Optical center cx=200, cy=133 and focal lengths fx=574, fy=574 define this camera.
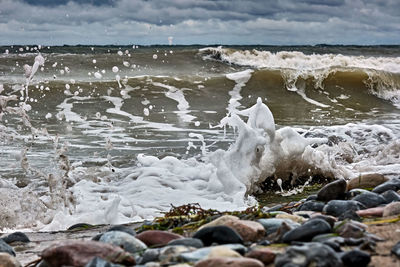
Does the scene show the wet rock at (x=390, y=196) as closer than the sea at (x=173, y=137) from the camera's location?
Yes

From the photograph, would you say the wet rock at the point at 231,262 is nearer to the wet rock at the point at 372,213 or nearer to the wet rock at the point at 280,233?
the wet rock at the point at 280,233

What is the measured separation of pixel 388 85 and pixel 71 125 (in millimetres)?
10131

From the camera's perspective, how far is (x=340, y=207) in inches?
128

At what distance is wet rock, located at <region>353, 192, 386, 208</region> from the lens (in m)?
3.42

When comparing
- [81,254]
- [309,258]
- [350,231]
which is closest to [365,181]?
[350,231]

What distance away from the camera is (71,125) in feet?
31.5

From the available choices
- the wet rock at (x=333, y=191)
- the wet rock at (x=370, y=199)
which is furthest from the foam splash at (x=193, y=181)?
the wet rock at (x=370, y=199)

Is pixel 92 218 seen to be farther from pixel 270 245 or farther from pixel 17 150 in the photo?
pixel 17 150

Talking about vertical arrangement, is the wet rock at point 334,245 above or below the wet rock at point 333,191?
above

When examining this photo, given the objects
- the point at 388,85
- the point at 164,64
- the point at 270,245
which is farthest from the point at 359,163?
the point at 164,64

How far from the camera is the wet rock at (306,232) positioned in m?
2.41

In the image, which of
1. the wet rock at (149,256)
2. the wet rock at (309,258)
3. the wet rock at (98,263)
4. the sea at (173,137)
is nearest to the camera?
the wet rock at (309,258)

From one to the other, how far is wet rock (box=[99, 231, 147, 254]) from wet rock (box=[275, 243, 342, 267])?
726 millimetres

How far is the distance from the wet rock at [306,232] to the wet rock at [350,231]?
0.07 meters
